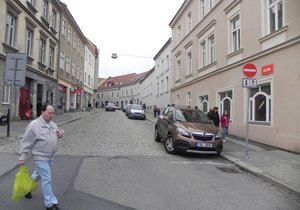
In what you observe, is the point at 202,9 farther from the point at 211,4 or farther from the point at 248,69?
the point at 248,69

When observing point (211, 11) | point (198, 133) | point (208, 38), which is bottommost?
point (198, 133)

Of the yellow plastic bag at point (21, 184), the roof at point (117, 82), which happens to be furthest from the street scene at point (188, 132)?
the roof at point (117, 82)

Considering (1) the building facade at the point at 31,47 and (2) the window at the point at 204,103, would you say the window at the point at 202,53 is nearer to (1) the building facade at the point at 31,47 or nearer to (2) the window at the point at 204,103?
(2) the window at the point at 204,103

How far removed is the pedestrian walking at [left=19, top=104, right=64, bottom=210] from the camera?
15.4 feet

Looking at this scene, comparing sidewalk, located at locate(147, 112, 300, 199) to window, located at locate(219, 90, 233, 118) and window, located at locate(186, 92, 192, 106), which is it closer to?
window, located at locate(219, 90, 233, 118)

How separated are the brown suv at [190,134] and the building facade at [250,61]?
1.45 meters

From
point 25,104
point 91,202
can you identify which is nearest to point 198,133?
point 91,202

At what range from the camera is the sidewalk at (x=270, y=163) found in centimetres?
731

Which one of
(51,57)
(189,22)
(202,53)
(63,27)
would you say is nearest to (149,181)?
(202,53)

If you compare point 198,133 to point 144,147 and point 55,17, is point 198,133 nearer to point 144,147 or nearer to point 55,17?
point 144,147

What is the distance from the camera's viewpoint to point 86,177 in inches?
275

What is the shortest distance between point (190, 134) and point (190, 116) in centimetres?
168

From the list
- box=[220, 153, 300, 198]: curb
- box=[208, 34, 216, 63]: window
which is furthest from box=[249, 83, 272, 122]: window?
box=[208, 34, 216, 63]: window

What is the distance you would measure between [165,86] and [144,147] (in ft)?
87.1
